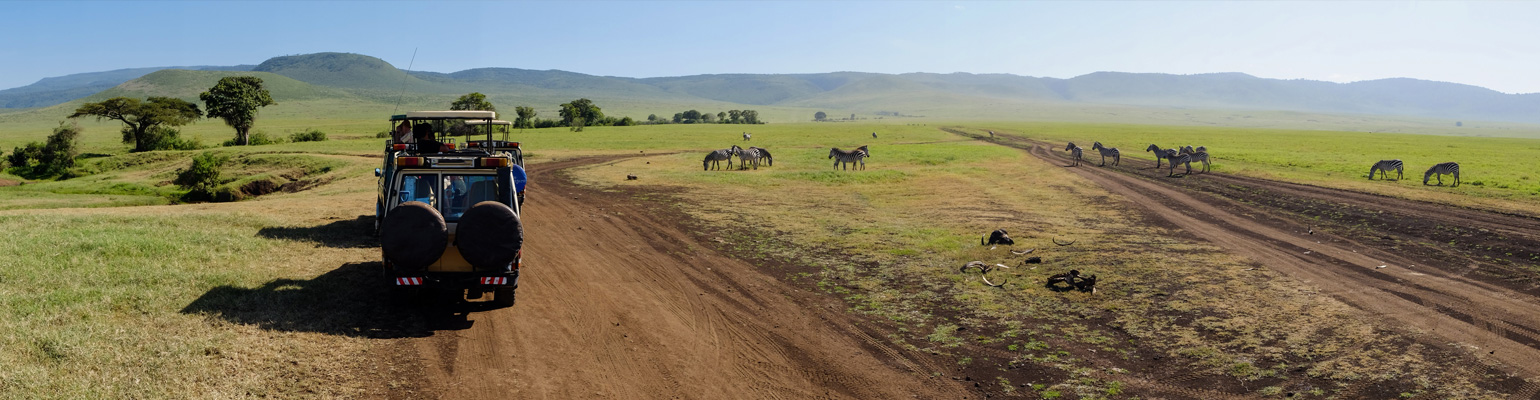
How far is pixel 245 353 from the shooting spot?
8492 mm

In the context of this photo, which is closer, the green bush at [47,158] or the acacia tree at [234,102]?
the green bush at [47,158]

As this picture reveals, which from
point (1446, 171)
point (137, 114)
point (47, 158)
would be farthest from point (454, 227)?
point (137, 114)

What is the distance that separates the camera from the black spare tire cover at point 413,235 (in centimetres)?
971

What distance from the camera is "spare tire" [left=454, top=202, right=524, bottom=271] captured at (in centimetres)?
990

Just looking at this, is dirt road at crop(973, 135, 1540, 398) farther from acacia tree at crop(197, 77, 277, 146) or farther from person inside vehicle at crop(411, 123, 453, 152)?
acacia tree at crop(197, 77, 277, 146)

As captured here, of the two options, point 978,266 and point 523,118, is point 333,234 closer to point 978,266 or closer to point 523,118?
point 978,266

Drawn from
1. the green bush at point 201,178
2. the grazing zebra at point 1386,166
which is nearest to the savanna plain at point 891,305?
the green bush at point 201,178

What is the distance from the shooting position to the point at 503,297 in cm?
1120

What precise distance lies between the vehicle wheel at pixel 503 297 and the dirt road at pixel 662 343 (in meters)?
0.16

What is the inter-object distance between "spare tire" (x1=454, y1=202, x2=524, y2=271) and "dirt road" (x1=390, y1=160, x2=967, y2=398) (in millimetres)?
933

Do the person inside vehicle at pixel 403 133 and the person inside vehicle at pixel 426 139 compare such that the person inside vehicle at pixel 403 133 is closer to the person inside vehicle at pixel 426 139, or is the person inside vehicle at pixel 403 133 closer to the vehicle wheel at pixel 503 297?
the person inside vehicle at pixel 426 139

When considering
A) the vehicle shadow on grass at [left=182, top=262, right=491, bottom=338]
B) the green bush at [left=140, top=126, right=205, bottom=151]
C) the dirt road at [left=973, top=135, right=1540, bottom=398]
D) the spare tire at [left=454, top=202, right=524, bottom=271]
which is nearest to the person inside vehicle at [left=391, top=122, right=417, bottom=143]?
the vehicle shadow on grass at [left=182, top=262, right=491, bottom=338]

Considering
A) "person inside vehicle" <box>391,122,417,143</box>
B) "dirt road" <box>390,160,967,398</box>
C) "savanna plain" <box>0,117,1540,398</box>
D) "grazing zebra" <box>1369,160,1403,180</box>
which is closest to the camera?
"savanna plain" <box>0,117,1540,398</box>

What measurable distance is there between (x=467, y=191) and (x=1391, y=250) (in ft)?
59.4
